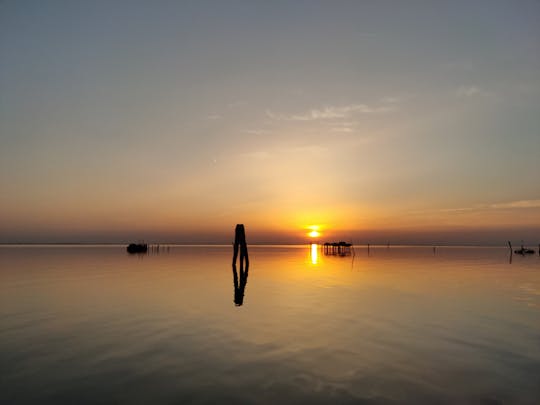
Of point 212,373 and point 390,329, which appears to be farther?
point 390,329

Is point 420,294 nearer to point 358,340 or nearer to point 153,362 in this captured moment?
point 358,340

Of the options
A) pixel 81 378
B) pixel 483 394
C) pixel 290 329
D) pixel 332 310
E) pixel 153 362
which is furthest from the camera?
pixel 332 310

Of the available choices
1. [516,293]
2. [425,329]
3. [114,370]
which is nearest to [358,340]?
[425,329]

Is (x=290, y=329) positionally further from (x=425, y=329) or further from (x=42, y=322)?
(x=42, y=322)

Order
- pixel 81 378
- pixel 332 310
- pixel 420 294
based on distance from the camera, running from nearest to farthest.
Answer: pixel 81 378, pixel 332 310, pixel 420 294

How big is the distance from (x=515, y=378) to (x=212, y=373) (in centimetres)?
A: 723

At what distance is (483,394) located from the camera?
7504 millimetres

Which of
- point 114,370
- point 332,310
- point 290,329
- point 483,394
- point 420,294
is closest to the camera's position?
point 483,394

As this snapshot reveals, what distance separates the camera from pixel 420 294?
72.0ft

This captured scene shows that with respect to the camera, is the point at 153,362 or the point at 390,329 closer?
the point at 153,362

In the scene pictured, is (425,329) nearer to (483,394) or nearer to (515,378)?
(515,378)

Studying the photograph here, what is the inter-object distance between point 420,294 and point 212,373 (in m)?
17.2

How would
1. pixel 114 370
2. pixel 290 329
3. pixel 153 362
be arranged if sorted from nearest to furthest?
1. pixel 114 370
2. pixel 153 362
3. pixel 290 329

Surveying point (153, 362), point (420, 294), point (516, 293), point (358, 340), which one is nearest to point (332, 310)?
point (358, 340)
